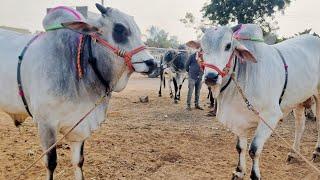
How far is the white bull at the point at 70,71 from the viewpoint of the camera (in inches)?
131

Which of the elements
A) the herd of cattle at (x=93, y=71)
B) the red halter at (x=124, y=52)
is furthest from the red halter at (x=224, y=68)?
the red halter at (x=124, y=52)

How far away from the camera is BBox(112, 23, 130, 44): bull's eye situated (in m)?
3.32

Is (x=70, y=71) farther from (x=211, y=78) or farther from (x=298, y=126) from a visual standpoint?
(x=298, y=126)

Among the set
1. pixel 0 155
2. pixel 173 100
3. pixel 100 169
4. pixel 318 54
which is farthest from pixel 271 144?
pixel 173 100

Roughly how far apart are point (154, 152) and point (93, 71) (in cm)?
228

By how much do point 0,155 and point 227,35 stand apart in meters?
3.34

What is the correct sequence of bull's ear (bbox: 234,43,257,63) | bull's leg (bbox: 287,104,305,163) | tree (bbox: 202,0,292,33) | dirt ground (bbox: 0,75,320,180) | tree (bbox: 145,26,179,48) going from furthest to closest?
tree (bbox: 145,26,179,48) < tree (bbox: 202,0,292,33) < bull's leg (bbox: 287,104,305,163) < dirt ground (bbox: 0,75,320,180) < bull's ear (bbox: 234,43,257,63)

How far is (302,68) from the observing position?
4.60 meters

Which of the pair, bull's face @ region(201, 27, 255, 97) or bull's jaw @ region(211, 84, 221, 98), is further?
bull's jaw @ region(211, 84, 221, 98)

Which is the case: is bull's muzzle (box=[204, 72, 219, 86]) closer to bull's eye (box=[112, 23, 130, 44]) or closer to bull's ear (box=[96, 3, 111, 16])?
bull's eye (box=[112, 23, 130, 44])

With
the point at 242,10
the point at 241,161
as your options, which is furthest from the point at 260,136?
the point at 242,10

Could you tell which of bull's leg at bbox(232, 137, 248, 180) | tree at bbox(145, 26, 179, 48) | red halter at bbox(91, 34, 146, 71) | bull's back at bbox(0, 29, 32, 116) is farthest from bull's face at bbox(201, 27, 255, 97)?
tree at bbox(145, 26, 179, 48)

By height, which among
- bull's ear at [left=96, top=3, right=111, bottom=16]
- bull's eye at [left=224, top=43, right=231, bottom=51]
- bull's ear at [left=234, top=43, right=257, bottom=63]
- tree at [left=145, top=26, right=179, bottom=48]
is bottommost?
tree at [left=145, top=26, right=179, bottom=48]

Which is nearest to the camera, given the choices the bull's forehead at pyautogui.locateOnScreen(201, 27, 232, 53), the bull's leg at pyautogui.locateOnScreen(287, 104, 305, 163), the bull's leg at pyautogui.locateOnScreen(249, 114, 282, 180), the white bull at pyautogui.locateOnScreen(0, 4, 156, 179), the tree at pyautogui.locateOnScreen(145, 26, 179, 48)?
the white bull at pyautogui.locateOnScreen(0, 4, 156, 179)
